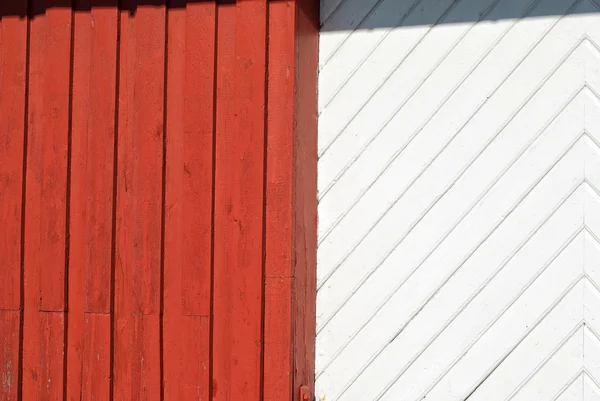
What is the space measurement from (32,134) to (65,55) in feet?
1.27

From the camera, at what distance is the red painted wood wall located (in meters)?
3.77

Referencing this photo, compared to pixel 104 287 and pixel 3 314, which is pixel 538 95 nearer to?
pixel 104 287

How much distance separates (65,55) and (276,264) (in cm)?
135

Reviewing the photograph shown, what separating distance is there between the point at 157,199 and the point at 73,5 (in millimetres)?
970

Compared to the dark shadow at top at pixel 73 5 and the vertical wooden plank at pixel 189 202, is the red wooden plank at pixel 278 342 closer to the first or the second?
the vertical wooden plank at pixel 189 202

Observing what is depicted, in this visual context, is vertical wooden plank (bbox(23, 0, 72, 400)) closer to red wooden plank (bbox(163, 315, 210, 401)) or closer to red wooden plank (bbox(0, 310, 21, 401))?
red wooden plank (bbox(0, 310, 21, 401))

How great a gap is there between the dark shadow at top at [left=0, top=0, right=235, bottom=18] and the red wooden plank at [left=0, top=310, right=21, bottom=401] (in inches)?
53.6

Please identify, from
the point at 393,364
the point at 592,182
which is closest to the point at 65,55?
the point at 393,364

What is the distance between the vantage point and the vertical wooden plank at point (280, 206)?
3.73 meters

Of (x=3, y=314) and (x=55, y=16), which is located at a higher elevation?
(x=55, y=16)

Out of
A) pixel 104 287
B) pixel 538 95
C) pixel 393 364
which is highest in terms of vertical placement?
pixel 538 95

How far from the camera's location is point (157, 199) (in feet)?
12.8

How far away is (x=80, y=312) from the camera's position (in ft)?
13.0

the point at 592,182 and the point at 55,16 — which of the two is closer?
the point at 592,182
